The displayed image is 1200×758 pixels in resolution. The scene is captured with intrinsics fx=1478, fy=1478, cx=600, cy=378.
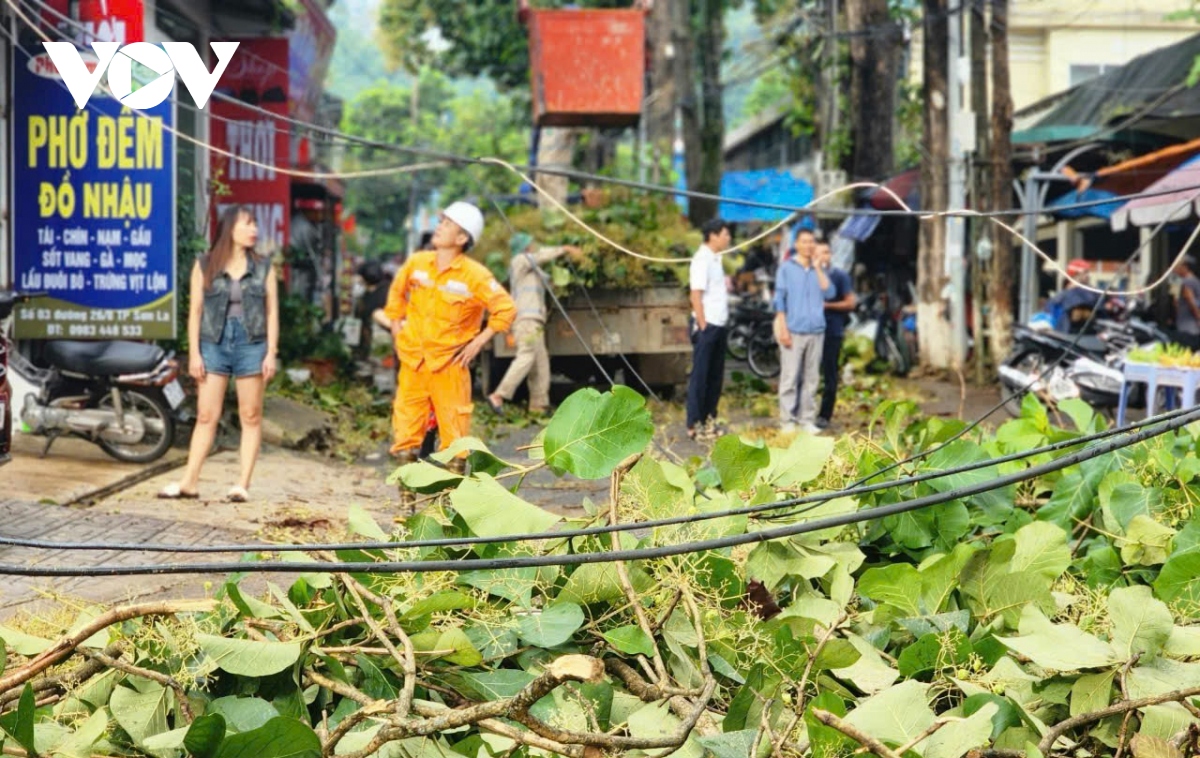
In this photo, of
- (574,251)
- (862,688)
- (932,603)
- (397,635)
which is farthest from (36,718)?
(574,251)

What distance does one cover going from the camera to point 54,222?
9.84 metres

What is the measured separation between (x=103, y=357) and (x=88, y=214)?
0.99 m

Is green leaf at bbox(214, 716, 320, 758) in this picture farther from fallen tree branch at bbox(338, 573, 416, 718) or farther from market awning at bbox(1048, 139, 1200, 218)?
market awning at bbox(1048, 139, 1200, 218)

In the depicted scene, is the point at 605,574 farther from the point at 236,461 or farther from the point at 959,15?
the point at 959,15

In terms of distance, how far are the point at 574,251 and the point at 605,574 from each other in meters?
9.42

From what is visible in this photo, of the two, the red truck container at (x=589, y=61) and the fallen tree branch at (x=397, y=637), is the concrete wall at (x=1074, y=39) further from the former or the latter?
the fallen tree branch at (x=397, y=637)

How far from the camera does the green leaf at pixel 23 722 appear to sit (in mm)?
2955

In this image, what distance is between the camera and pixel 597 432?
3.91 m

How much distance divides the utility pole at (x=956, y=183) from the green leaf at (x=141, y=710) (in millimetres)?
14420

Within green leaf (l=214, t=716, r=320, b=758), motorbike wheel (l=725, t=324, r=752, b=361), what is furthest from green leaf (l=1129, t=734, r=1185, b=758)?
motorbike wheel (l=725, t=324, r=752, b=361)

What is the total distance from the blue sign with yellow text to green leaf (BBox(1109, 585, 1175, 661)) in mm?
7769

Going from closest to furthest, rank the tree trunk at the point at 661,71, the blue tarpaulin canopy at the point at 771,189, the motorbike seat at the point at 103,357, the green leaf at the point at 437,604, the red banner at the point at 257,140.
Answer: the green leaf at the point at 437,604, the motorbike seat at the point at 103,357, the red banner at the point at 257,140, the blue tarpaulin canopy at the point at 771,189, the tree trunk at the point at 661,71

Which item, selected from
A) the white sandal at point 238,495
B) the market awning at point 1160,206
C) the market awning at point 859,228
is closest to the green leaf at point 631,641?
the white sandal at point 238,495

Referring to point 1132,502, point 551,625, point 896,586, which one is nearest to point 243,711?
point 551,625
